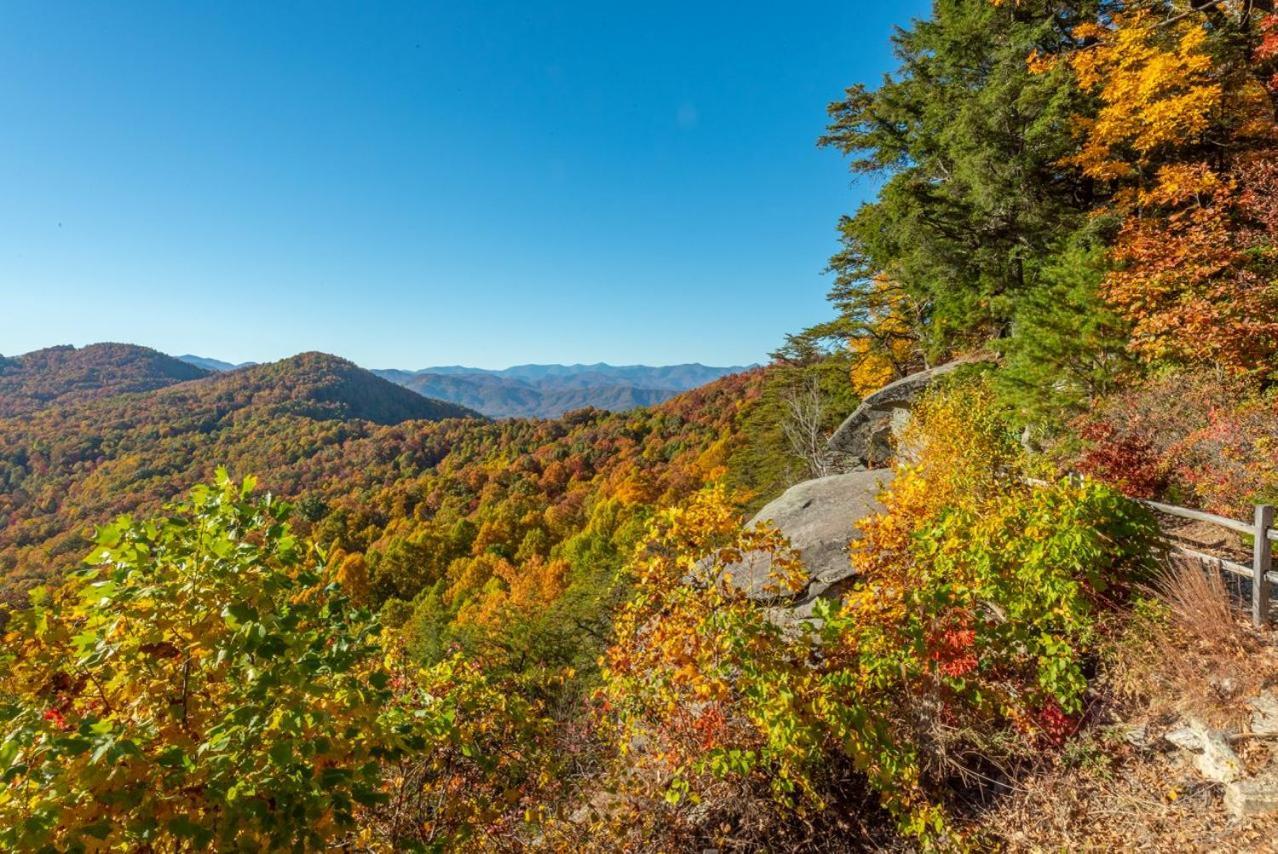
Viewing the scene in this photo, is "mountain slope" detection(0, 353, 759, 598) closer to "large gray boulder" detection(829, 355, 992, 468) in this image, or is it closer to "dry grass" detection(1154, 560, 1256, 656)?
"large gray boulder" detection(829, 355, 992, 468)

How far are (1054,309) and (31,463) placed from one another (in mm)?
145077

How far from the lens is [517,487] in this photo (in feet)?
239

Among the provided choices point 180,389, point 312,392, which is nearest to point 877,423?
point 312,392

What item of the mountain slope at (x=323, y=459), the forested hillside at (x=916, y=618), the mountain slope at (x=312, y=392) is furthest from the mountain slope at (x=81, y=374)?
the forested hillside at (x=916, y=618)

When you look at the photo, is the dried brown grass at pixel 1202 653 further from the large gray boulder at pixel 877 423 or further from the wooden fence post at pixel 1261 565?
the large gray boulder at pixel 877 423

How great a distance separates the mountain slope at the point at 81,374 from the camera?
476ft

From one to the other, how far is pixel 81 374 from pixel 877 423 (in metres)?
229

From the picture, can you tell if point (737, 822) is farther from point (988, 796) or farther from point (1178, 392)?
point (1178, 392)

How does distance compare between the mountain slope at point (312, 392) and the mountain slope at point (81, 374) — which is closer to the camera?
the mountain slope at point (312, 392)

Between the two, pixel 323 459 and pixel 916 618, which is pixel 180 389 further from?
pixel 916 618

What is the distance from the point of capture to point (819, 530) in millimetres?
10969

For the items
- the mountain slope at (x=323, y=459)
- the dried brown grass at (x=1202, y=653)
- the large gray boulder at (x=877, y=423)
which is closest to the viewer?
the dried brown grass at (x=1202, y=653)

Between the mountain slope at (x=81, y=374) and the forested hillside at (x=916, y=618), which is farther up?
the mountain slope at (x=81, y=374)

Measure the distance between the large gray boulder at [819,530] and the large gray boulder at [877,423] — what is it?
6.14 meters
